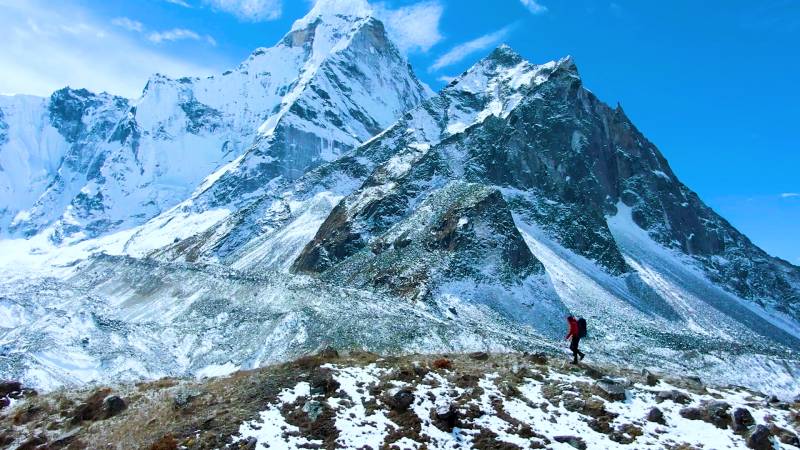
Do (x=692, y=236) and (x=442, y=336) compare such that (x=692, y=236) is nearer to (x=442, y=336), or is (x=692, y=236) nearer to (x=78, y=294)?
(x=442, y=336)

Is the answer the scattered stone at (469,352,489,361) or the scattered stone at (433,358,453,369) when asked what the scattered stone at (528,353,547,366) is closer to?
the scattered stone at (469,352,489,361)

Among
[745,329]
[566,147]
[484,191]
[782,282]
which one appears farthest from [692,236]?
[484,191]

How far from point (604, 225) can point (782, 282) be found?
6990 cm

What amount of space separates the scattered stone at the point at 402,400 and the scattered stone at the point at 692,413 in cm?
1040

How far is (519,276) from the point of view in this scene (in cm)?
10050

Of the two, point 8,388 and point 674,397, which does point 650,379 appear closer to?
point 674,397

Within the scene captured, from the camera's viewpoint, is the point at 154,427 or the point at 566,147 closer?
the point at 154,427

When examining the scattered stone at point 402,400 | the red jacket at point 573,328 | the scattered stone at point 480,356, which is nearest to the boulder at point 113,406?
the scattered stone at point 402,400

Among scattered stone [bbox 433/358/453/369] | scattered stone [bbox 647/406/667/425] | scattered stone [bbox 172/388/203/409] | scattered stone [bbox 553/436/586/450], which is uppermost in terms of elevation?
scattered stone [bbox 647/406/667/425]

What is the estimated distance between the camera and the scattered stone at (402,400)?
76.7 ft

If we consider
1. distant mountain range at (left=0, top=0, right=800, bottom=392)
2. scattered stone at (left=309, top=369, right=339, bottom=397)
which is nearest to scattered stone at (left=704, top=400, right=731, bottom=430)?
scattered stone at (left=309, top=369, right=339, bottom=397)

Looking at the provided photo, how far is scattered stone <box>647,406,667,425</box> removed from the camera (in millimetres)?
23328

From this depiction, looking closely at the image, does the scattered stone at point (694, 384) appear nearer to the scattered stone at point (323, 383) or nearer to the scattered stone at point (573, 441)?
the scattered stone at point (573, 441)

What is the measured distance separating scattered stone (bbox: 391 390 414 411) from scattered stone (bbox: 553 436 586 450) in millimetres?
5407
